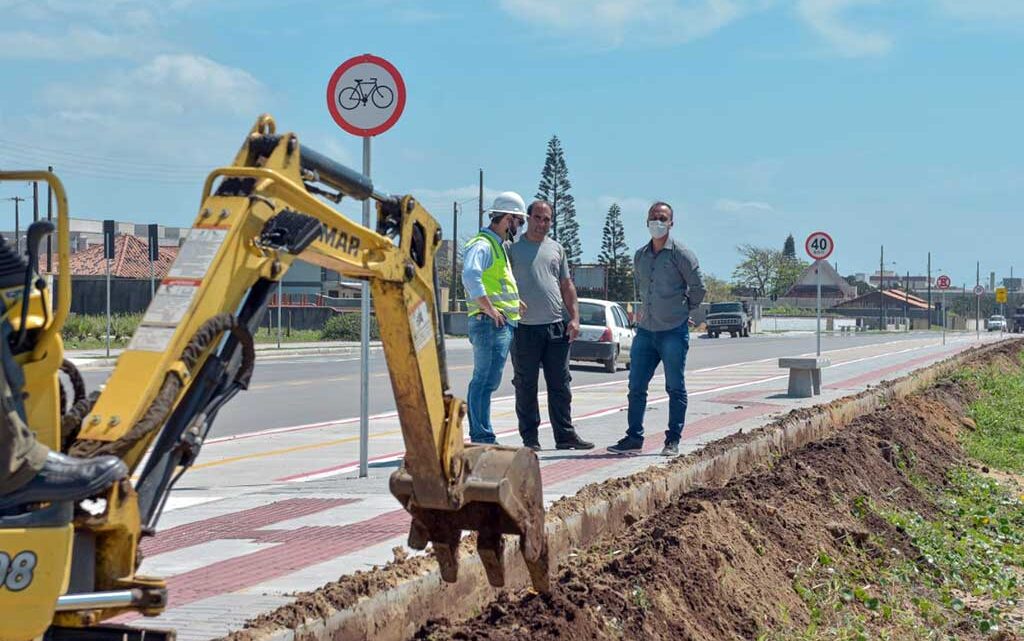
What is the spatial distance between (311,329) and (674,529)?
52657mm

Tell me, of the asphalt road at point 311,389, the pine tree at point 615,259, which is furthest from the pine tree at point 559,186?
the asphalt road at point 311,389

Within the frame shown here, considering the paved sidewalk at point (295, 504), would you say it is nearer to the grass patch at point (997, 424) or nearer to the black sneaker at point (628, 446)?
the black sneaker at point (628, 446)

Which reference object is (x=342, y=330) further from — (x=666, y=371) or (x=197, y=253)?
(x=197, y=253)

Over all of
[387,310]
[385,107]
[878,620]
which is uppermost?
[385,107]

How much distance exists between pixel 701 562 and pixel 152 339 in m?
3.85

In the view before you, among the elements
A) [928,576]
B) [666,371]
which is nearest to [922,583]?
[928,576]

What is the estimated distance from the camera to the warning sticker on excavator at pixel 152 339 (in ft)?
11.5

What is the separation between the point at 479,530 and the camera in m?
5.30

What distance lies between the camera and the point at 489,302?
30.5ft

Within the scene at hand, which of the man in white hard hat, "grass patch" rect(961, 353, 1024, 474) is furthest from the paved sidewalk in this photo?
"grass patch" rect(961, 353, 1024, 474)

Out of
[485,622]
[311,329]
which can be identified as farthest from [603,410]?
[311,329]

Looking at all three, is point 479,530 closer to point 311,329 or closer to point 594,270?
point 311,329

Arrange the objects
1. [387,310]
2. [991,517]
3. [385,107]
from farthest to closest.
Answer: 1. [991,517]
2. [385,107]
3. [387,310]

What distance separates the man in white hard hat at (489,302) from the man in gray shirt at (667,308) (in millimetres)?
1420
